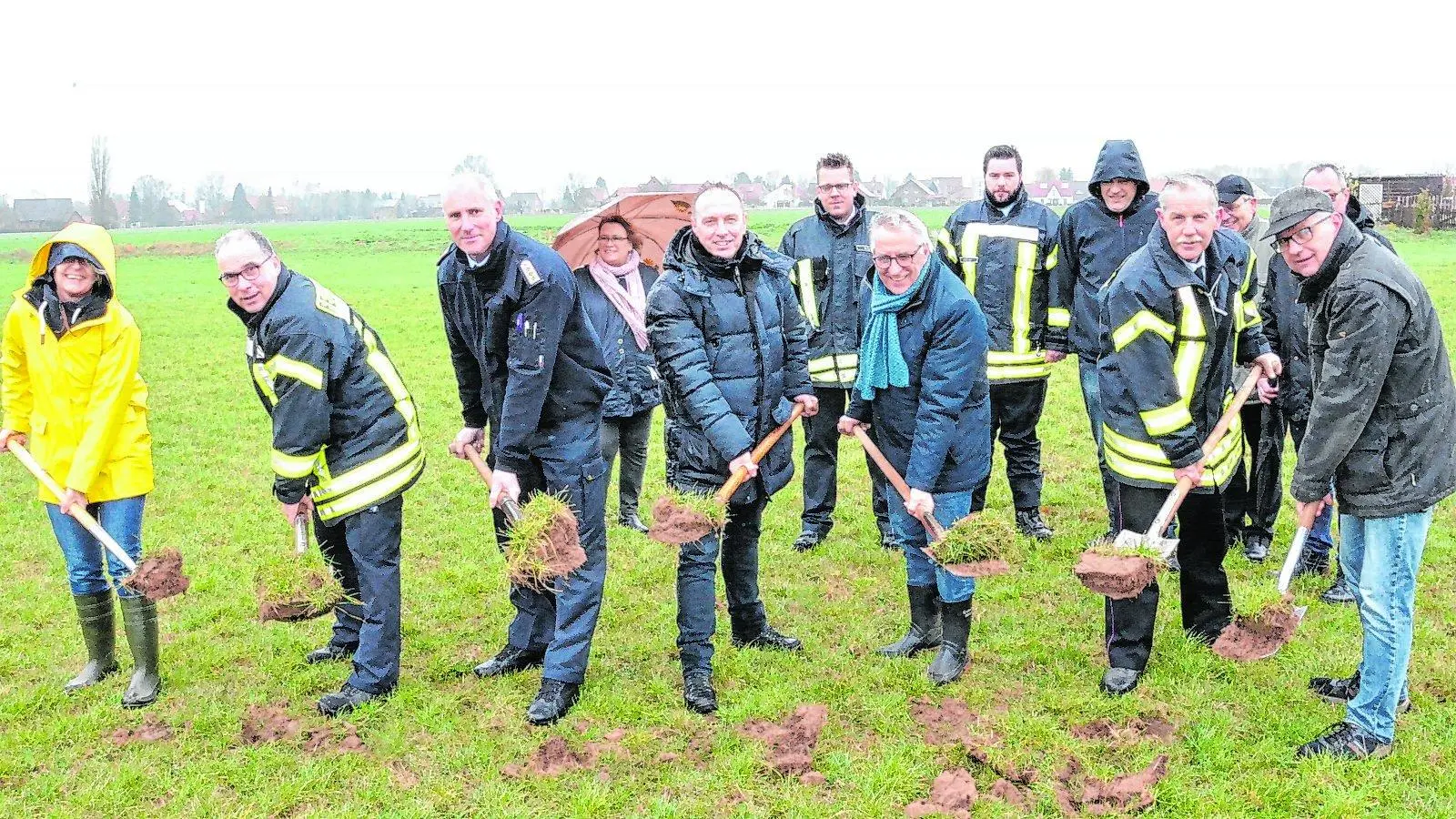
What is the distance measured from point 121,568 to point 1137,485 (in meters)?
5.38

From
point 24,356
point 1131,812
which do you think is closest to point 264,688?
point 24,356

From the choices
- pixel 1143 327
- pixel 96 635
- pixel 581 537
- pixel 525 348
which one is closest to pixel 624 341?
pixel 581 537

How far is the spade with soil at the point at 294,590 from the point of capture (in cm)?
510

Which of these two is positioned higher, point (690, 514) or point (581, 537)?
point (690, 514)

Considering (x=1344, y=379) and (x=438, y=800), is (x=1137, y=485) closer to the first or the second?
(x=1344, y=379)

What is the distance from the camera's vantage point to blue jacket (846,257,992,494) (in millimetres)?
5195

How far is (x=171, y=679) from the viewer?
5.86 meters

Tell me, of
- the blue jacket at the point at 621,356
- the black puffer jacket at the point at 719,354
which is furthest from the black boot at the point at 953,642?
the blue jacket at the point at 621,356

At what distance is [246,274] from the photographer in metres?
4.90

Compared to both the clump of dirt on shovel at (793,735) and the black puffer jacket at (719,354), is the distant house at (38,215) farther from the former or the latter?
the clump of dirt on shovel at (793,735)

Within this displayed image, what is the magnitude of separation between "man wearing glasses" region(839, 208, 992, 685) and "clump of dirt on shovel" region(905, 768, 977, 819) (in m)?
0.96

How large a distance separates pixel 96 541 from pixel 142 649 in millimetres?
648

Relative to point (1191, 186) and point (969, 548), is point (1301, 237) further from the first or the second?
point (969, 548)

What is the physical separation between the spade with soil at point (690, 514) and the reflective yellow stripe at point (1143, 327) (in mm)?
1934
